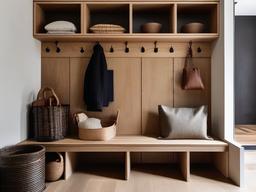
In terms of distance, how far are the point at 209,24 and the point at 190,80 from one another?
0.73 m

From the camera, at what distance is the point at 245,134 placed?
3.83m

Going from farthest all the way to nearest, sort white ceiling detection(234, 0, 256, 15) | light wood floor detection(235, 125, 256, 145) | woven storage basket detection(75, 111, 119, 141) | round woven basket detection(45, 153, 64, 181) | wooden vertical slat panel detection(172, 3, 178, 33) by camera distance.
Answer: white ceiling detection(234, 0, 256, 15) < light wood floor detection(235, 125, 256, 145) < wooden vertical slat panel detection(172, 3, 178, 33) < woven storage basket detection(75, 111, 119, 141) < round woven basket detection(45, 153, 64, 181)

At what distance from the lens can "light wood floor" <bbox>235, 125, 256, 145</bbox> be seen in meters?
3.33

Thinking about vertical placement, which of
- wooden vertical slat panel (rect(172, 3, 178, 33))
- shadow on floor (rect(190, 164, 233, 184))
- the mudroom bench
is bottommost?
shadow on floor (rect(190, 164, 233, 184))

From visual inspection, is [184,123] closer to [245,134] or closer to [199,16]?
[199,16]

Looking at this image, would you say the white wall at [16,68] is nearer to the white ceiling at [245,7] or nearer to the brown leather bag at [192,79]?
the brown leather bag at [192,79]

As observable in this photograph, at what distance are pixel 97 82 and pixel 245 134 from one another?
2.57 meters

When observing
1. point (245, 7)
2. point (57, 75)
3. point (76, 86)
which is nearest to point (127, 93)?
point (76, 86)

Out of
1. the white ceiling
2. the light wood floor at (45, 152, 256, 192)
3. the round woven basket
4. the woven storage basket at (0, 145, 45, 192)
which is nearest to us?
the woven storage basket at (0, 145, 45, 192)

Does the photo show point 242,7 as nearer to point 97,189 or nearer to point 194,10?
point 194,10

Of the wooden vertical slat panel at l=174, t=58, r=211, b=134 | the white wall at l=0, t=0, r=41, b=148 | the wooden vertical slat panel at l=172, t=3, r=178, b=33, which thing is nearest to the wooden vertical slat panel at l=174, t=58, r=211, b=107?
the wooden vertical slat panel at l=174, t=58, r=211, b=134

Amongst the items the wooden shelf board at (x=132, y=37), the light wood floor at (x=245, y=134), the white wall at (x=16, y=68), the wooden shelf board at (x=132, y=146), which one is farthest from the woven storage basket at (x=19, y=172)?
the light wood floor at (x=245, y=134)

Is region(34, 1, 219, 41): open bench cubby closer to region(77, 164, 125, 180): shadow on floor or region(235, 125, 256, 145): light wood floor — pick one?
region(77, 164, 125, 180): shadow on floor

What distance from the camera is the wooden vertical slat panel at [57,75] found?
284cm
